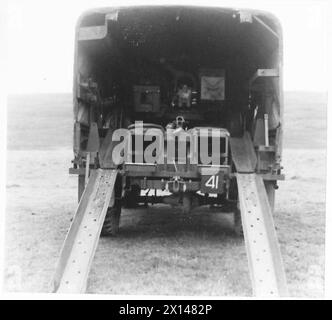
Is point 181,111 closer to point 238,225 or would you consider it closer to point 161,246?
point 238,225

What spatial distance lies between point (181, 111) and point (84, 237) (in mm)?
3805

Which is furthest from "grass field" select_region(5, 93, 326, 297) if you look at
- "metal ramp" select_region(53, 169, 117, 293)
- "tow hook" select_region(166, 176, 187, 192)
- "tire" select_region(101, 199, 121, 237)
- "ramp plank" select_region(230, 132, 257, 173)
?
"ramp plank" select_region(230, 132, 257, 173)

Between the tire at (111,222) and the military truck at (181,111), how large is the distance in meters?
0.02

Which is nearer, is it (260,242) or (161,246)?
(260,242)

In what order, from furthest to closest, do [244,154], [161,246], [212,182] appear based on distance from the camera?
1. [244,154]
2. [161,246]
3. [212,182]

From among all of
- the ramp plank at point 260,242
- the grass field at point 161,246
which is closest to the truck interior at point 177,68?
the ramp plank at point 260,242

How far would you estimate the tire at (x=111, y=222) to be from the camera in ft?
22.4

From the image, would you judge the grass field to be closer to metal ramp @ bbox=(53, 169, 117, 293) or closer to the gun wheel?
the gun wheel

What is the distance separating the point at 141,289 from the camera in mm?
4891

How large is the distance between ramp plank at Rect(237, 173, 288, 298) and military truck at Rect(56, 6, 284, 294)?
12 millimetres

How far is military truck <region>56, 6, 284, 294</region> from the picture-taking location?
19.3ft

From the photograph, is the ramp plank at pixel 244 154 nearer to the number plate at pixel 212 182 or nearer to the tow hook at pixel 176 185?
the number plate at pixel 212 182

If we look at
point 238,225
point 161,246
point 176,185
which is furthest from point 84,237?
point 238,225

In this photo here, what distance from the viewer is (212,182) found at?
612cm
